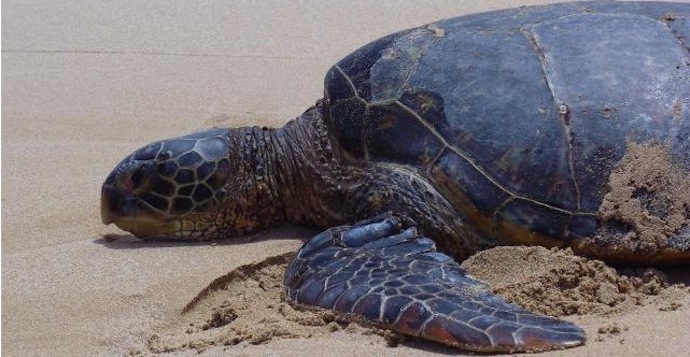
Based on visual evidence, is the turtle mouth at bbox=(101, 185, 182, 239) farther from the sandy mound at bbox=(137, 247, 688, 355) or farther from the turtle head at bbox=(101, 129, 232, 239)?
the sandy mound at bbox=(137, 247, 688, 355)

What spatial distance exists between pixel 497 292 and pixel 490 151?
0.52m

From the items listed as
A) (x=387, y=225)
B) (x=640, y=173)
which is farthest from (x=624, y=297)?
(x=387, y=225)

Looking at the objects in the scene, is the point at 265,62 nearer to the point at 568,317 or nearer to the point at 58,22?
the point at 58,22

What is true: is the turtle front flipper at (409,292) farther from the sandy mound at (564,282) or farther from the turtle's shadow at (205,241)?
the turtle's shadow at (205,241)

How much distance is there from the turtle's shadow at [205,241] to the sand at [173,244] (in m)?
0.02

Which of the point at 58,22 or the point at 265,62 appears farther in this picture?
the point at 58,22

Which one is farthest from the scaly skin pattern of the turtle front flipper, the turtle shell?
the turtle shell

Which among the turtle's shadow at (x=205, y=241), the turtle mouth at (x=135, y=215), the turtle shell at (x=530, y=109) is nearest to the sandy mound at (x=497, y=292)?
the turtle shell at (x=530, y=109)

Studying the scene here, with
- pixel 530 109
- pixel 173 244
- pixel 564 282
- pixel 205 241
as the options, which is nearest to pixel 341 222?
pixel 205 241

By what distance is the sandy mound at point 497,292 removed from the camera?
2.72 m

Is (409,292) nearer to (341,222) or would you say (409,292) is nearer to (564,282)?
(564,282)

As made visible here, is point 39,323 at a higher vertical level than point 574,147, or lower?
lower

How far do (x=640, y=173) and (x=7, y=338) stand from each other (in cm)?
205

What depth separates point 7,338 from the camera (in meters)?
2.86
